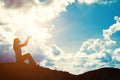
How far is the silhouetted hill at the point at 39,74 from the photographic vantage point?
19.6m

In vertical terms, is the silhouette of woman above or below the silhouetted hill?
above

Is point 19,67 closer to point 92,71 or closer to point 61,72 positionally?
point 61,72

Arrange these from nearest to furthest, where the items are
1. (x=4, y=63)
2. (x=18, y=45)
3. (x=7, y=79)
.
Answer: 1. (x=18, y=45)
2. (x=7, y=79)
3. (x=4, y=63)

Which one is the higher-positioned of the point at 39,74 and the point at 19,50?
the point at 19,50

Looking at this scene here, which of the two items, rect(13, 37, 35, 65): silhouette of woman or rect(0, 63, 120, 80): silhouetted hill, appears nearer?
rect(13, 37, 35, 65): silhouette of woman

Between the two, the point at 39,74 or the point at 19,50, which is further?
the point at 39,74

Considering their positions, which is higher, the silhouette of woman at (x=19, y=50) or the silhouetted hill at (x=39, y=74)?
the silhouette of woman at (x=19, y=50)

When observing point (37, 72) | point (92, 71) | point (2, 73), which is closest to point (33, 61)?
point (37, 72)

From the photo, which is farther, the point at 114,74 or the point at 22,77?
the point at 114,74

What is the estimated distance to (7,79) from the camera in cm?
1923

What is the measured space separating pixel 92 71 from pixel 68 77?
239 cm

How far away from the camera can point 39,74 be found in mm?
20000

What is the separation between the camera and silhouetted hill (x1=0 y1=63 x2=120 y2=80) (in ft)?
64.3

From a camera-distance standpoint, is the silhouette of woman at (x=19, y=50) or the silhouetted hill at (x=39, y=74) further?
the silhouetted hill at (x=39, y=74)
